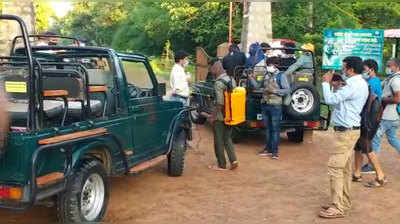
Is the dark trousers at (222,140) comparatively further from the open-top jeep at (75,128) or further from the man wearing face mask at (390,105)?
the man wearing face mask at (390,105)

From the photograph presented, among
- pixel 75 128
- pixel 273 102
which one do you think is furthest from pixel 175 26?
pixel 75 128

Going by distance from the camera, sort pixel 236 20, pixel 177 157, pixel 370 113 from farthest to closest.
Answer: pixel 236 20, pixel 177 157, pixel 370 113

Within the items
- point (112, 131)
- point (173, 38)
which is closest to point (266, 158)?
point (112, 131)

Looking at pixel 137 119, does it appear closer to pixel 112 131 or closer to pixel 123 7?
pixel 112 131

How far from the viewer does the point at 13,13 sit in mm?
11234

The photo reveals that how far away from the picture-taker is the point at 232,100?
24.9 ft

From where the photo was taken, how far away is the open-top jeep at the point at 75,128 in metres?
4.25

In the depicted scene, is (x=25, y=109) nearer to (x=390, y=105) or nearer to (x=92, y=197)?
(x=92, y=197)

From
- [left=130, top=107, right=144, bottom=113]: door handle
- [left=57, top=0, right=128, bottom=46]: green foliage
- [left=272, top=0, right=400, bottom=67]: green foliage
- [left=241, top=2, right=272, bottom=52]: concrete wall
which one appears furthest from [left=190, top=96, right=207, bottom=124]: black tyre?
[left=57, top=0, right=128, bottom=46]: green foliage

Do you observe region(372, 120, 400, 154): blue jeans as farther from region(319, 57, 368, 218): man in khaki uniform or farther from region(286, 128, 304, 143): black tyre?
region(286, 128, 304, 143): black tyre

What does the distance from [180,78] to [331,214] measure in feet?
14.0

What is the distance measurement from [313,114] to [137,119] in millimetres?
4441

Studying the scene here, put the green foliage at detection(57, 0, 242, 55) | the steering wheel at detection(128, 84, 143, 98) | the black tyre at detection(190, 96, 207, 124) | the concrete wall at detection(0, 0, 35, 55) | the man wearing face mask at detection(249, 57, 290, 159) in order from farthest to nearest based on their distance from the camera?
the green foliage at detection(57, 0, 242, 55), the black tyre at detection(190, 96, 207, 124), the concrete wall at detection(0, 0, 35, 55), the man wearing face mask at detection(249, 57, 290, 159), the steering wheel at detection(128, 84, 143, 98)

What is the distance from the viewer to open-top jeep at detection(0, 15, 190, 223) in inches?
167
